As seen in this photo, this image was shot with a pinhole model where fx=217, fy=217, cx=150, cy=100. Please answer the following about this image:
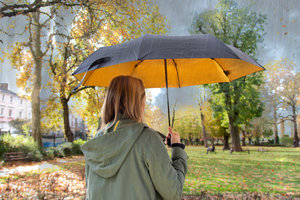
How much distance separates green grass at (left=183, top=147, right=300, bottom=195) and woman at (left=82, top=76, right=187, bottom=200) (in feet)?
10.4

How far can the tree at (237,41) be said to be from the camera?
14.9ft

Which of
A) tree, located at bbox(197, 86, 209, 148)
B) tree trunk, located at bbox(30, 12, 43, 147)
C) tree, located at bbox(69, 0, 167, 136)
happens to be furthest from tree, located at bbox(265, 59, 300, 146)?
tree trunk, located at bbox(30, 12, 43, 147)

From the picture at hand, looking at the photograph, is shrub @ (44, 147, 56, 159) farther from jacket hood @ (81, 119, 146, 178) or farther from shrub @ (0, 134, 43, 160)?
jacket hood @ (81, 119, 146, 178)

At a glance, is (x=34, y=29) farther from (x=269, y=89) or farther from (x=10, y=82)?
(x=269, y=89)

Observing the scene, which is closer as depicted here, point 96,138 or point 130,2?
point 96,138

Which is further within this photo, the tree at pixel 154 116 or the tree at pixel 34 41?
the tree at pixel 154 116

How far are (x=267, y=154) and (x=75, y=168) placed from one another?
4.38 meters

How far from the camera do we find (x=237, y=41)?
4734 mm

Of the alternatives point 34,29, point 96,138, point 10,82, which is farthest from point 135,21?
point 96,138

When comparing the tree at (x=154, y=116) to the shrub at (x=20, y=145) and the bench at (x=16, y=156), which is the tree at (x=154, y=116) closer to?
the shrub at (x=20, y=145)

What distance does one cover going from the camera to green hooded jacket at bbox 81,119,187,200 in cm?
90

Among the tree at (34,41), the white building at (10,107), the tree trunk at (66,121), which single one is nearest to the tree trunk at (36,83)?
the tree at (34,41)

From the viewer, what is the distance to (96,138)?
0.96m

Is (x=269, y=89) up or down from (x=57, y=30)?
down
